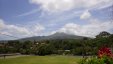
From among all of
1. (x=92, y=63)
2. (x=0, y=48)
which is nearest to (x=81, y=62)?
(x=92, y=63)

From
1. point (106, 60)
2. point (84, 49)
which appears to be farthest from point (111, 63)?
point (84, 49)

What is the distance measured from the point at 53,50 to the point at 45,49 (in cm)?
233

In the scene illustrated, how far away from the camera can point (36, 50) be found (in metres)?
63.6

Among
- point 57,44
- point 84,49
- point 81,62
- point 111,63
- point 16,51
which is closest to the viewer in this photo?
point 111,63

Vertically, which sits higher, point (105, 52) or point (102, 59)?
point (105, 52)

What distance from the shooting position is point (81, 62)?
6.11 metres

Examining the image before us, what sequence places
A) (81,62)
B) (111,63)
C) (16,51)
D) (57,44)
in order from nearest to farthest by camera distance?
(111,63) → (81,62) → (16,51) → (57,44)

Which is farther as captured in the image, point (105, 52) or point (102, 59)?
point (105, 52)

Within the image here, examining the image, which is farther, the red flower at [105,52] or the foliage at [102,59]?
the red flower at [105,52]

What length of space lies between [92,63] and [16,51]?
60.4 m

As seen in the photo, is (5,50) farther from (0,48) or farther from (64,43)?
(64,43)

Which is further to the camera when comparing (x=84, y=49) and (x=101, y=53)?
(x=84, y=49)

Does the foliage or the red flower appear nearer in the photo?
the foliage

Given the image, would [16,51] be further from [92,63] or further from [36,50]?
[92,63]
